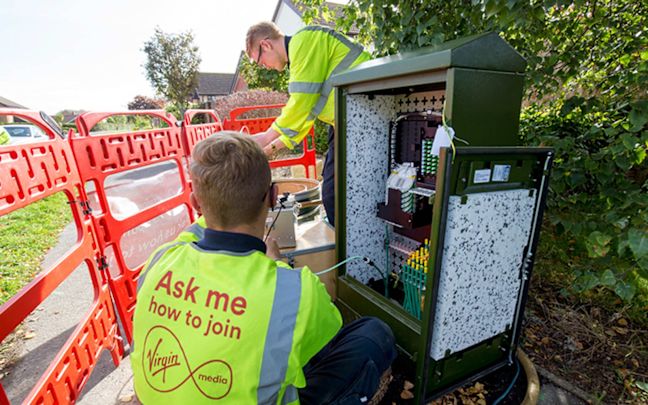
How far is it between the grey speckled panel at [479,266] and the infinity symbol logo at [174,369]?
0.98 metres

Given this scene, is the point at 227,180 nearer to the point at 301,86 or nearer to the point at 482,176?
the point at 482,176

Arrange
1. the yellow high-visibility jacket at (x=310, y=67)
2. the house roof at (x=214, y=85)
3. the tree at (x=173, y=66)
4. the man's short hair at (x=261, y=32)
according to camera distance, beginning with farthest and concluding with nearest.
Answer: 1. the house roof at (x=214, y=85)
2. the tree at (x=173, y=66)
3. the man's short hair at (x=261, y=32)
4. the yellow high-visibility jacket at (x=310, y=67)

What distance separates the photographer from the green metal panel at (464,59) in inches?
49.5

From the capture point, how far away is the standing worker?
2.24m

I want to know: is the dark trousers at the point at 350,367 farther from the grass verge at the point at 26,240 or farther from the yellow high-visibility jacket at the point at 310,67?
the grass verge at the point at 26,240

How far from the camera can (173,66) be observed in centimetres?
2262

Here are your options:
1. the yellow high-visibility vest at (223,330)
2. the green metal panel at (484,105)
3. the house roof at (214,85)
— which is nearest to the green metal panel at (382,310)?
the yellow high-visibility vest at (223,330)

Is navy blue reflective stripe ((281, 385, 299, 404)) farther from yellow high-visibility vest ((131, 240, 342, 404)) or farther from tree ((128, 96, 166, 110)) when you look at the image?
tree ((128, 96, 166, 110))

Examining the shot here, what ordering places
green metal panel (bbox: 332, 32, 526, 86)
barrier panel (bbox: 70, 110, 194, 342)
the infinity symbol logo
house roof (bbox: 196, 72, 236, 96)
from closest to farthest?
the infinity symbol logo
green metal panel (bbox: 332, 32, 526, 86)
barrier panel (bbox: 70, 110, 194, 342)
house roof (bbox: 196, 72, 236, 96)

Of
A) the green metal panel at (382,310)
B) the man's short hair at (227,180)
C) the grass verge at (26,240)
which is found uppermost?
the man's short hair at (227,180)

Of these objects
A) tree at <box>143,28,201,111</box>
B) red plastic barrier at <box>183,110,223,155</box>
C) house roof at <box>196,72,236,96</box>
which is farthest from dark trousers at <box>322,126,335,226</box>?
house roof at <box>196,72,236,96</box>

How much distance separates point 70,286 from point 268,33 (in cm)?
324

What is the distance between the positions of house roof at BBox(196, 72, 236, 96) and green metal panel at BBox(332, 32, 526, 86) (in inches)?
1438

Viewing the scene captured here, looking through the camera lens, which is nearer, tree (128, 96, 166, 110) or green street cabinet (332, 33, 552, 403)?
green street cabinet (332, 33, 552, 403)
